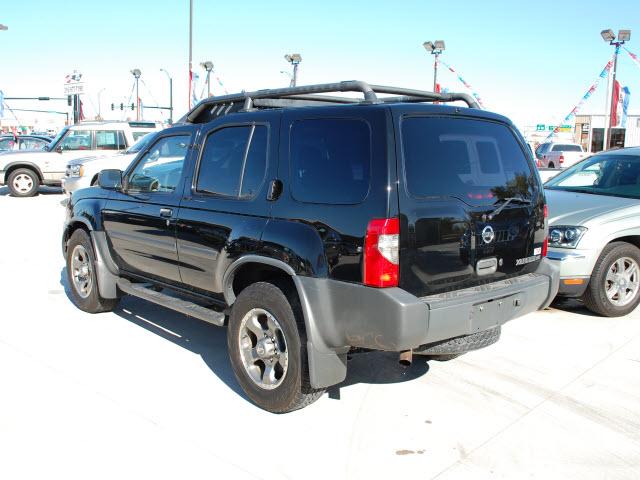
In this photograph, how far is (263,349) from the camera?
12.8ft

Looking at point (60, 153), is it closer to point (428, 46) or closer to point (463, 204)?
point (428, 46)

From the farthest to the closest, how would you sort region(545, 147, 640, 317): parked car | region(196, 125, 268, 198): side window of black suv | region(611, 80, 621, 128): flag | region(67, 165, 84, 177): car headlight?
region(611, 80, 621, 128): flag
region(67, 165, 84, 177): car headlight
region(545, 147, 640, 317): parked car
region(196, 125, 268, 198): side window of black suv

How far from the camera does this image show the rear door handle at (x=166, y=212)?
4722 mm

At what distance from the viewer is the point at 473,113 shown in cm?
405

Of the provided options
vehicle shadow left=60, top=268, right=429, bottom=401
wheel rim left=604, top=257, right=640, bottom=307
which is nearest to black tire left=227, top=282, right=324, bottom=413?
vehicle shadow left=60, top=268, right=429, bottom=401

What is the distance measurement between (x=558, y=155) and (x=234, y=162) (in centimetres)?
2591

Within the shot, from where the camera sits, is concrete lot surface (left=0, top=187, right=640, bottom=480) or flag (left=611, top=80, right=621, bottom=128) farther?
flag (left=611, top=80, right=621, bottom=128)

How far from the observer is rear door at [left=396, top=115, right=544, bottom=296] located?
11.3ft

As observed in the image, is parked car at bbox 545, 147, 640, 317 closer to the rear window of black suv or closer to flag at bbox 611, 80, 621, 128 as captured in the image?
the rear window of black suv

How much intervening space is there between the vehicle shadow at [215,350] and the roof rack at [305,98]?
6.14ft

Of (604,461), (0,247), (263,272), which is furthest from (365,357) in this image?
(0,247)

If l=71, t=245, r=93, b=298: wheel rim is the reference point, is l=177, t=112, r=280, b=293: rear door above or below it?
above

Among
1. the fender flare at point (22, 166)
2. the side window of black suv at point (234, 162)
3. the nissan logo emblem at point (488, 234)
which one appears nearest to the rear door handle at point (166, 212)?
the side window of black suv at point (234, 162)

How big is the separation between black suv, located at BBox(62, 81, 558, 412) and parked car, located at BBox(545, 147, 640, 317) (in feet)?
4.65
